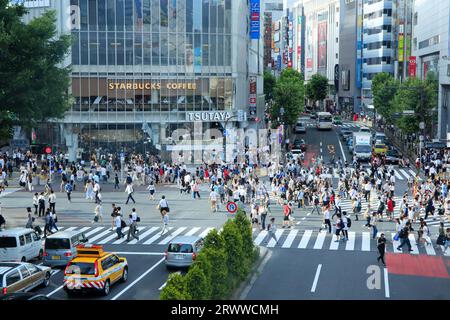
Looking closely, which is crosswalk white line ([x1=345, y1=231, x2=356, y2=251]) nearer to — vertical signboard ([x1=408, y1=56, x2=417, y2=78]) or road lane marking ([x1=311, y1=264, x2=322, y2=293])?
road lane marking ([x1=311, y1=264, x2=322, y2=293])

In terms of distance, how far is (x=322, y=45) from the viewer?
179 metres

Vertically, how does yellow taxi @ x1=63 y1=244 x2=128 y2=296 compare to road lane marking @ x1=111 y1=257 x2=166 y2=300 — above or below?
above

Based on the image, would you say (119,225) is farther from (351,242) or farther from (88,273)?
(351,242)

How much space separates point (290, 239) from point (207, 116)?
40.6 metres

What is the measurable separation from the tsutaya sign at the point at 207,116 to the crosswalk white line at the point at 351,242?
126 ft

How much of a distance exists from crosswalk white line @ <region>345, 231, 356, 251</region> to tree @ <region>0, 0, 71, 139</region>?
15.6 meters

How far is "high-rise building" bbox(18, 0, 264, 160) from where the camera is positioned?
67938 mm

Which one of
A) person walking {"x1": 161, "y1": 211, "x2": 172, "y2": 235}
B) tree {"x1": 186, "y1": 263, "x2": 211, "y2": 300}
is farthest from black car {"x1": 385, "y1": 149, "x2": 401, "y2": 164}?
tree {"x1": 186, "y1": 263, "x2": 211, "y2": 300}

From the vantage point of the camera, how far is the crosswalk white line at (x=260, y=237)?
29848mm

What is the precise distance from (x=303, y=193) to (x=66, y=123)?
35.8 metres
